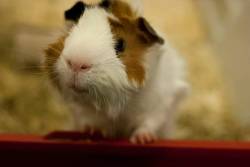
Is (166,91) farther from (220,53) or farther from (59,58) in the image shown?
(220,53)

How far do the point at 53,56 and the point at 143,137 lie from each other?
1.16 ft

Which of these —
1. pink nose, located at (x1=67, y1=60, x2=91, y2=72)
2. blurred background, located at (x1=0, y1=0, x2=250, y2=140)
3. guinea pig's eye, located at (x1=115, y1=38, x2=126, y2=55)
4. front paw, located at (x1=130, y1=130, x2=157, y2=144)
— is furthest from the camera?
blurred background, located at (x1=0, y1=0, x2=250, y2=140)

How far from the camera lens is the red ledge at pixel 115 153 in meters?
1.25

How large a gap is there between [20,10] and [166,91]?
1634 mm

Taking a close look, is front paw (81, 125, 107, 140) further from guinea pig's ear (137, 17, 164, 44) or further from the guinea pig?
guinea pig's ear (137, 17, 164, 44)

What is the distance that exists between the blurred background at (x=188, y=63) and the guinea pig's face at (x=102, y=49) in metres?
0.77

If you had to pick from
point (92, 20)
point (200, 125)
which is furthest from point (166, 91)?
point (200, 125)

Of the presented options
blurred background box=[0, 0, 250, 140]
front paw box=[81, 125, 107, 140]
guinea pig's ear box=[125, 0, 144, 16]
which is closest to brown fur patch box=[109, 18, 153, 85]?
guinea pig's ear box=[125, 0, 144, 16]

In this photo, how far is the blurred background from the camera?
7.63ft

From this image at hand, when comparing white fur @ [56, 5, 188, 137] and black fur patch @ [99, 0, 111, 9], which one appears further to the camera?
black fur patch @ [99, 0, 111, 9]

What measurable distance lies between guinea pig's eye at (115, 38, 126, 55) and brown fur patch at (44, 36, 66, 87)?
14cm

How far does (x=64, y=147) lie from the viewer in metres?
1.28

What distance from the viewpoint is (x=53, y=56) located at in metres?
1.26

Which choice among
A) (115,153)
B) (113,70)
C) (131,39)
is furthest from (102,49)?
(115,153)
